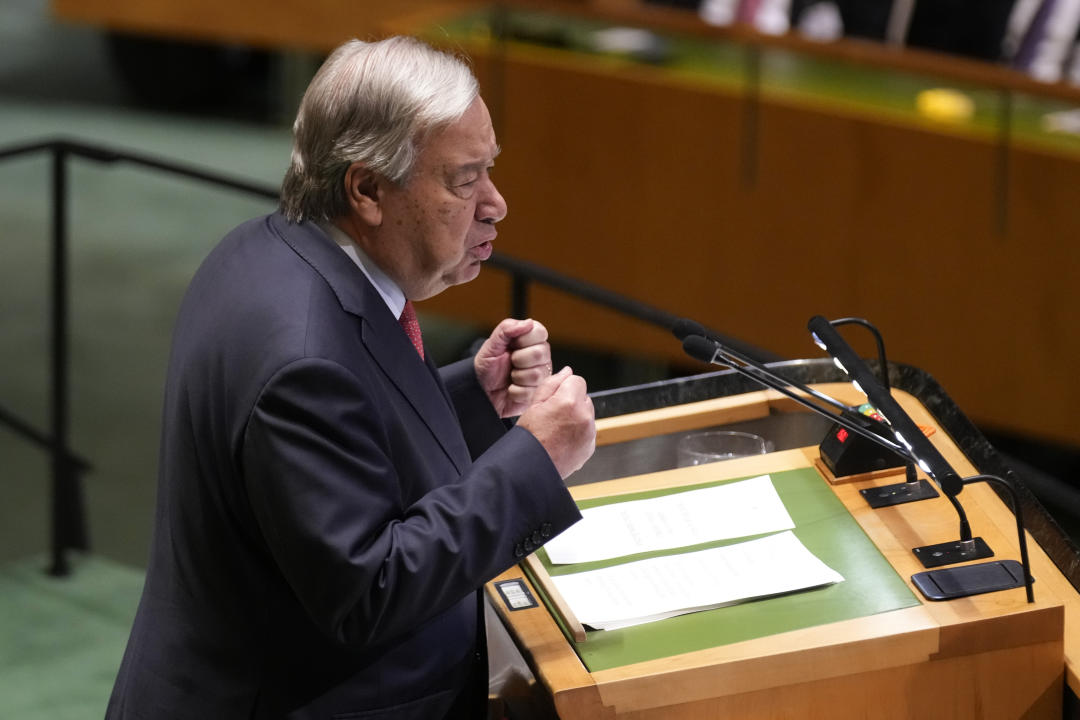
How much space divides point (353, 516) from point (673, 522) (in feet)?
1.56

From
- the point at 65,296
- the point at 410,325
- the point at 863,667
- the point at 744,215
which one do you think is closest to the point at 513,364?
the point at 410,325

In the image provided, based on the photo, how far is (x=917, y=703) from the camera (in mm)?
1462

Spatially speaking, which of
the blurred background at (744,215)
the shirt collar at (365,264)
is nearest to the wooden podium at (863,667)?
the shirt collar at (365,264)

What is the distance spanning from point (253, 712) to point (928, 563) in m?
0.72

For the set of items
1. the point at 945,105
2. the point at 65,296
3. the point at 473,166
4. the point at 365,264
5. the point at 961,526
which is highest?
the point at 473,166

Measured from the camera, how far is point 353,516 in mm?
1343

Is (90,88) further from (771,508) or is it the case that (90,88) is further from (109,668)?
(771,508)

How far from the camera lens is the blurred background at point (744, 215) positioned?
14.7 ft

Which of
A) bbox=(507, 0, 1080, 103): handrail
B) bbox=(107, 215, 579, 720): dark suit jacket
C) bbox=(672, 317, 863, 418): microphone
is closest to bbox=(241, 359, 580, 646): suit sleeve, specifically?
bbox=(107, 215, 579, 720): dark suit jacket

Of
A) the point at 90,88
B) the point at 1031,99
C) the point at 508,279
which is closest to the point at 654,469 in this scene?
the point at 1031,99

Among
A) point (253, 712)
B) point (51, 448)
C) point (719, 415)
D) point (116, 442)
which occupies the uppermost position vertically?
point (719, 415)

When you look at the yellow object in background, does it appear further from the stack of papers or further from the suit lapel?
Answer: the suit lapel

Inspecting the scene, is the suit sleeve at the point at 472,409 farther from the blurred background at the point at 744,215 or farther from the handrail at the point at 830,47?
the handrail at the point at 830,47

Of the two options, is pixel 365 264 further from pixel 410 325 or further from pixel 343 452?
pixel 343 452
